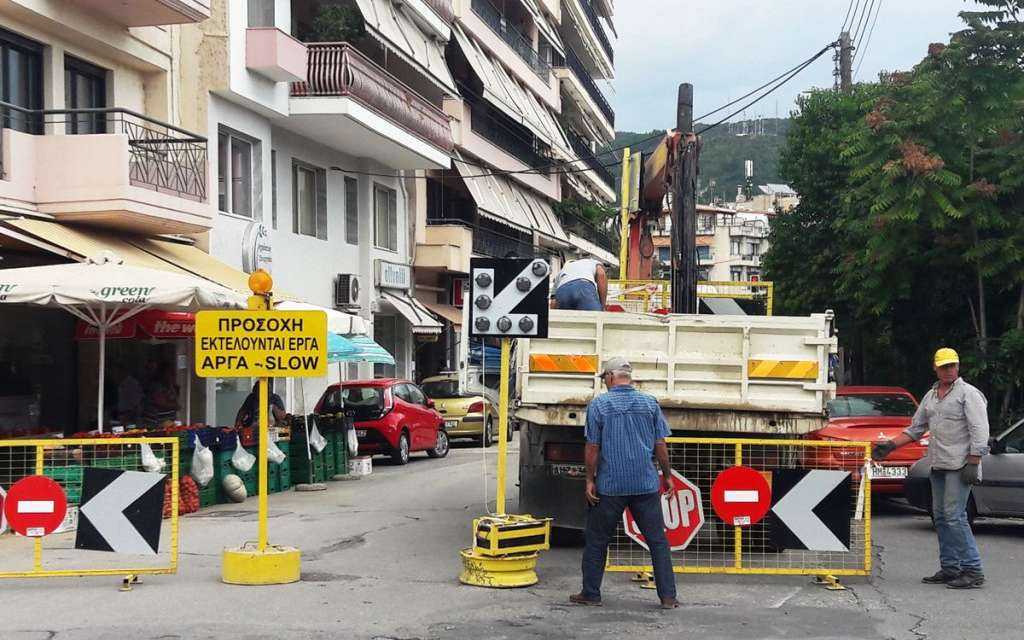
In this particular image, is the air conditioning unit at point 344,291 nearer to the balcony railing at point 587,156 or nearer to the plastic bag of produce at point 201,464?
the plastic bag of produce at point 201,464

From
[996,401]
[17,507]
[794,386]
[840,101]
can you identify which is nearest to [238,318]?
[17,507]

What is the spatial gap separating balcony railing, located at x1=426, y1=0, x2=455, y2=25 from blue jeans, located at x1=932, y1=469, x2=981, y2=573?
24771 mm

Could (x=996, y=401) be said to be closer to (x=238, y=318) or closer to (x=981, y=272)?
(x=981, y=272)

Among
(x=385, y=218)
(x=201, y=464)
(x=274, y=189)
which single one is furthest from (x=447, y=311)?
(x=201, y=464)

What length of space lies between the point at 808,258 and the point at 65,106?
2092 centimetres

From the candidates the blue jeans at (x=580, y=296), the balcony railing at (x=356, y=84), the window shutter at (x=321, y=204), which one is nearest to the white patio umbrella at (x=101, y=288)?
the blue jeans at (x=580, y=296)

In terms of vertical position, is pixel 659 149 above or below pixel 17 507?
above

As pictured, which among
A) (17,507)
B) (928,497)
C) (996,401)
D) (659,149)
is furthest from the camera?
(996,401)

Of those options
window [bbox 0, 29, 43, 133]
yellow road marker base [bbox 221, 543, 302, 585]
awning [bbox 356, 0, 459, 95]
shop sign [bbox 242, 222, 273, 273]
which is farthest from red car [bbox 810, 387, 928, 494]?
awning [bbox 356, 0, 459, 95]

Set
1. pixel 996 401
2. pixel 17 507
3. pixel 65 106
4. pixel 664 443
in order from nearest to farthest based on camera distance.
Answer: pixel 664 443 → pixel 17 507 → pixel 65 106 → pixel 996 401

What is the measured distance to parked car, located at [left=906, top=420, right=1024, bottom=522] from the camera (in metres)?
12.9

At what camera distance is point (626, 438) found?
9273 mm

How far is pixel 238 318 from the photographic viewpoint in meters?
10.2

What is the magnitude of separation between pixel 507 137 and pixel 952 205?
26751 mm
